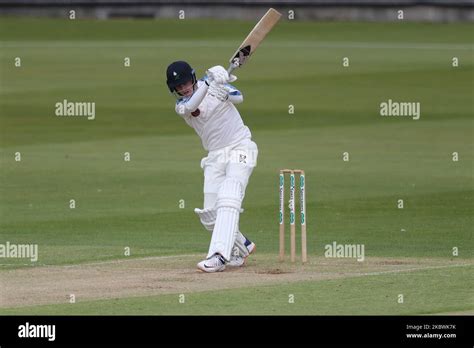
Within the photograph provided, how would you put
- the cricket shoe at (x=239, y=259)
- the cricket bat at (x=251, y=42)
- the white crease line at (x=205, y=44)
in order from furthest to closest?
1. the white crease line at (x=205, y=44)
2. the cricket shoe at (x=239, y=259)
3. the cricket bat at (x=251, y=42)

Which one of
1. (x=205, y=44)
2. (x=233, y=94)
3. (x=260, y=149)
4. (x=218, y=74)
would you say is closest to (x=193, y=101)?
(x=218, y=74)

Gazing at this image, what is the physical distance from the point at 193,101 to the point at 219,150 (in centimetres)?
76

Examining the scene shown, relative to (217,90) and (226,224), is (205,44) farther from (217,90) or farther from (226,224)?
(226,224)

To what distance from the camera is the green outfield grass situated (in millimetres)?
15711

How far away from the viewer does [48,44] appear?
45531 mm

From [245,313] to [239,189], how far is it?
2506 millimetres

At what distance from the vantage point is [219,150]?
575 inches

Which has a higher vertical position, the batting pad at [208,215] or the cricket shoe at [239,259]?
the batting pad at [208,215]

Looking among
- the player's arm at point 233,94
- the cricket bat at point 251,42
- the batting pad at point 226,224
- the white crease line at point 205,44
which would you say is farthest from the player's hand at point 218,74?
the white crease line at point 205,44

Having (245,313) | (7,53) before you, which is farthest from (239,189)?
(7,53)

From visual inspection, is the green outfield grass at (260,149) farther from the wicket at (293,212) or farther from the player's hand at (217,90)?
the player's hand at (217,90)

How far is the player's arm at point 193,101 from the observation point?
46.1 feet

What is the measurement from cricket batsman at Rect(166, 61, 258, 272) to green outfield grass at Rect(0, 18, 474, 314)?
103 cm

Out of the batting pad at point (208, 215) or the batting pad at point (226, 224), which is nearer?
the batting pad at point (226, 224)
